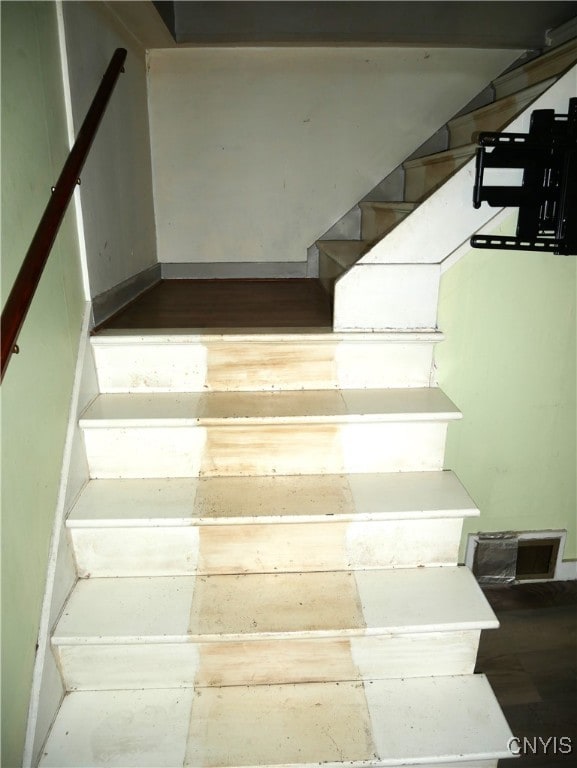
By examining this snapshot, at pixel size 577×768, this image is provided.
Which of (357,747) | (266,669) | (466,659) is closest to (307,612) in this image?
(266,669)

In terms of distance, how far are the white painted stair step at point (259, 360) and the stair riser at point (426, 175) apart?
26.3 inches

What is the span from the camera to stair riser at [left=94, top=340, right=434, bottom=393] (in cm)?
174

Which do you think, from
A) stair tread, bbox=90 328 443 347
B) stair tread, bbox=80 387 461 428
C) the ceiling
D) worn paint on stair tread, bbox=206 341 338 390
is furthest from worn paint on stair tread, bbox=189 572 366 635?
the ceiling

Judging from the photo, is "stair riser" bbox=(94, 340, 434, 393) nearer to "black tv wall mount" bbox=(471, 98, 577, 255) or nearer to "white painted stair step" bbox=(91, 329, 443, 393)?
"white painted stair step" bbox=(91, 329, 443, 393)

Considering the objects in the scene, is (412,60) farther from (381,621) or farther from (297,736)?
(297,736)

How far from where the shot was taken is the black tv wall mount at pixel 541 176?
1458 mm

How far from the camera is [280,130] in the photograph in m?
2.90

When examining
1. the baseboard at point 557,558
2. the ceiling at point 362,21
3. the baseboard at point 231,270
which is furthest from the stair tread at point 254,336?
the ceiling at point 362,21

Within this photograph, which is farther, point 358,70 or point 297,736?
point 358,70

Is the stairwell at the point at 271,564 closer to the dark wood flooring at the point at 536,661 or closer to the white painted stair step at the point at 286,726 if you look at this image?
the white painted stair step at the point at 286,726

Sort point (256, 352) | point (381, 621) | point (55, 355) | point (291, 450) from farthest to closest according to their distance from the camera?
point (256, 352)
point (291, 450)
point (55, 355)
point (381, 621)

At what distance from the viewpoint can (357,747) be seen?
1196mm

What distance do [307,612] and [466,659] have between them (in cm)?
47

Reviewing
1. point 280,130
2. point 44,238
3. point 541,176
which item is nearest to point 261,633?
point 44,238
